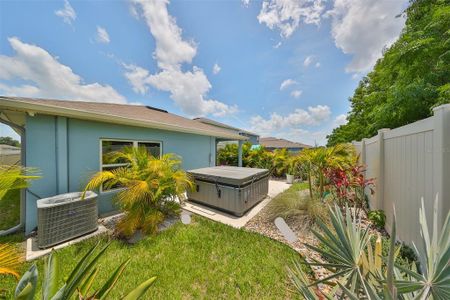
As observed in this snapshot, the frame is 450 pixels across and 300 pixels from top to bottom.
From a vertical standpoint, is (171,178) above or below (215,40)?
below

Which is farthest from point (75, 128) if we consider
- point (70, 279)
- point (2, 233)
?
point (70, 279)

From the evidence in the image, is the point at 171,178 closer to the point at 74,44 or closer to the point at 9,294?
the point at 9,294

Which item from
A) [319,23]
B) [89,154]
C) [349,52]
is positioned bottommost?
[89,154]

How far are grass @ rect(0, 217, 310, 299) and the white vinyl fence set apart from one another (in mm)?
2138

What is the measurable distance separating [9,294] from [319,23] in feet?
34.2

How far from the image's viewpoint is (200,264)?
3.29 metres

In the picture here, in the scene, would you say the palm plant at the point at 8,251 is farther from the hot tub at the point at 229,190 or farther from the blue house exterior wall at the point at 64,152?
the hot tub at the point at 229,190

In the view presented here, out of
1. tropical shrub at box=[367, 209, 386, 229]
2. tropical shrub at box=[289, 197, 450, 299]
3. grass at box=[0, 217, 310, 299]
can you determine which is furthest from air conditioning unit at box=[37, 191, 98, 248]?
tropical shrub at box=[367, 209, 386, 229]

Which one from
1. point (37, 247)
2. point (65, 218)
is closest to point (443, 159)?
point (65, 218)

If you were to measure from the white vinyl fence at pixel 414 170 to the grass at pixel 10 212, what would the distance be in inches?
319

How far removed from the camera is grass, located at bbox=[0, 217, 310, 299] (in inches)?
106

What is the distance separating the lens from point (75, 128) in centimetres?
483

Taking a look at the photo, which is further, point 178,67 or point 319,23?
point 178,67

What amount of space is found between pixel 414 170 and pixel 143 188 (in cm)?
516
